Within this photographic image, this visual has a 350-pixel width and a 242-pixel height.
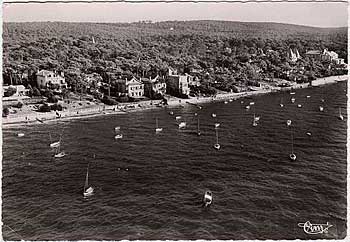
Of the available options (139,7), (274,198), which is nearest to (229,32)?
(139,7)

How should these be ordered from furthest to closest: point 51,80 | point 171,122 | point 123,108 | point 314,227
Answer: point 123,108
point 171,122
point 51,80
point 314,227

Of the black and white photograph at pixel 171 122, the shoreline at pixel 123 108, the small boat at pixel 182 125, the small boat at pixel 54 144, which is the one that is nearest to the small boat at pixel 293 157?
the black and white photograph at pixel 171 122

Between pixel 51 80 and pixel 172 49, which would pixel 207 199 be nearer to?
pixel 51 80

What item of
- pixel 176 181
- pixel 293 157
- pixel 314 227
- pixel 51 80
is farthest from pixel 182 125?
pixel 314 227

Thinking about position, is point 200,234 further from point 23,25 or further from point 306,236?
point 23,25

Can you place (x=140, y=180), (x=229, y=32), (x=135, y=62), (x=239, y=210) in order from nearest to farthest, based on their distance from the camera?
(x=239, y=210) < (x=140, y=180) < (x=229, y=32) < (x=135, y=62)

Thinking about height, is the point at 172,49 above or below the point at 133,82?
above

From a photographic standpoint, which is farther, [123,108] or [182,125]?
[123,108]
